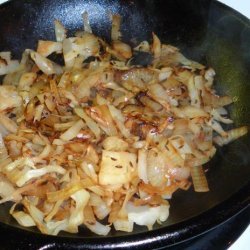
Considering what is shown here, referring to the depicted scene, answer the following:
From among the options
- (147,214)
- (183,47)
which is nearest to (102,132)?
(147,214)

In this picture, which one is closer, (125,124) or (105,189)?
(105,189)

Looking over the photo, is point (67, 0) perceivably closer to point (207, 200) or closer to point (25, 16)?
point (25, 16)

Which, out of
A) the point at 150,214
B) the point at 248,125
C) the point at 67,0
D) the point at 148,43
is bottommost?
the point at 150,214

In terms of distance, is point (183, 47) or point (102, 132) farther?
point (183, 47)

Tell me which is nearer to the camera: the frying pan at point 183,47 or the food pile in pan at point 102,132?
the frying pan at point 183,47

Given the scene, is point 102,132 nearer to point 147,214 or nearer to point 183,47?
point 147,214

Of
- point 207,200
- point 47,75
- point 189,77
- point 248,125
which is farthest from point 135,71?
point 207,200

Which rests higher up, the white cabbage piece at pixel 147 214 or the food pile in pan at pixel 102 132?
the food pile in pan at pixel 102 132

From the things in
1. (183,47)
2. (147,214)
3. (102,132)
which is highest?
(183,47)
